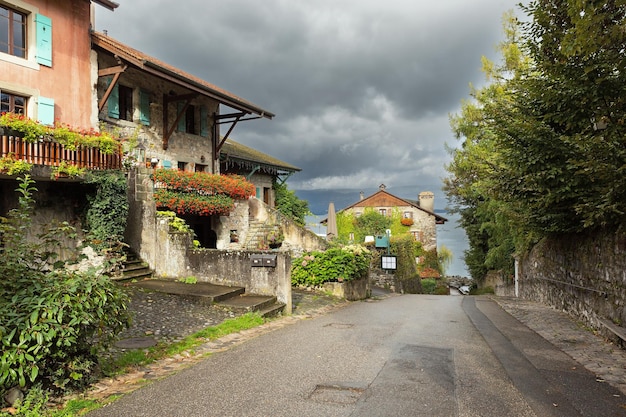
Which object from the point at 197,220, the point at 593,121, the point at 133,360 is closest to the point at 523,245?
the point at 593,121

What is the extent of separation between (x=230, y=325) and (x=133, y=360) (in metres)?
2.40

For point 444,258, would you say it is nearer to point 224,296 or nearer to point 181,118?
point 181,118

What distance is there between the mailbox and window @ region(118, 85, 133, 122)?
9.17 meters

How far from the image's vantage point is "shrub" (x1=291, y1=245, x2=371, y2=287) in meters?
13.6

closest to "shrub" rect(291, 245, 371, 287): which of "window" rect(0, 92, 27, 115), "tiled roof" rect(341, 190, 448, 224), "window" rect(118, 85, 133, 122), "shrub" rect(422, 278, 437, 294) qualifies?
"window" rect(118, 85, 133, 122)

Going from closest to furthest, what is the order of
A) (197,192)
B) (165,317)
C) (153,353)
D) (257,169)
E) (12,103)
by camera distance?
(153,353), (165,317), (12,103), (197,192), (257,169)

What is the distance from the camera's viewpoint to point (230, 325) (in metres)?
7.53

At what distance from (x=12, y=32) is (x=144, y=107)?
4.76 m

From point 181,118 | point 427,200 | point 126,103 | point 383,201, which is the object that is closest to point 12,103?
point 126,103

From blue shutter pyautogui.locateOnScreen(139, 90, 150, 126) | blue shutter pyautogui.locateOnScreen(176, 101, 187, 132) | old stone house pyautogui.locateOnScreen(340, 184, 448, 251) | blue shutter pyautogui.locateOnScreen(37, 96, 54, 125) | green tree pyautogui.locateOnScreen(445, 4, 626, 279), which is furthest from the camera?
old stone house pyautogui.locateOnScreen(340, 184, 448, 251)

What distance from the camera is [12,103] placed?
461 inches

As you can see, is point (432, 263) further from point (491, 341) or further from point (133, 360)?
point (133, 360)

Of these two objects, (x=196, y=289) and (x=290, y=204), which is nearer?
(x=196, y=289)

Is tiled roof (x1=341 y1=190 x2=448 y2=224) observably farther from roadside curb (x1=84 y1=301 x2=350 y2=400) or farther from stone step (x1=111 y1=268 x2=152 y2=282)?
roadside curb (x1=84 y1=301 x2=350 y2=400)
